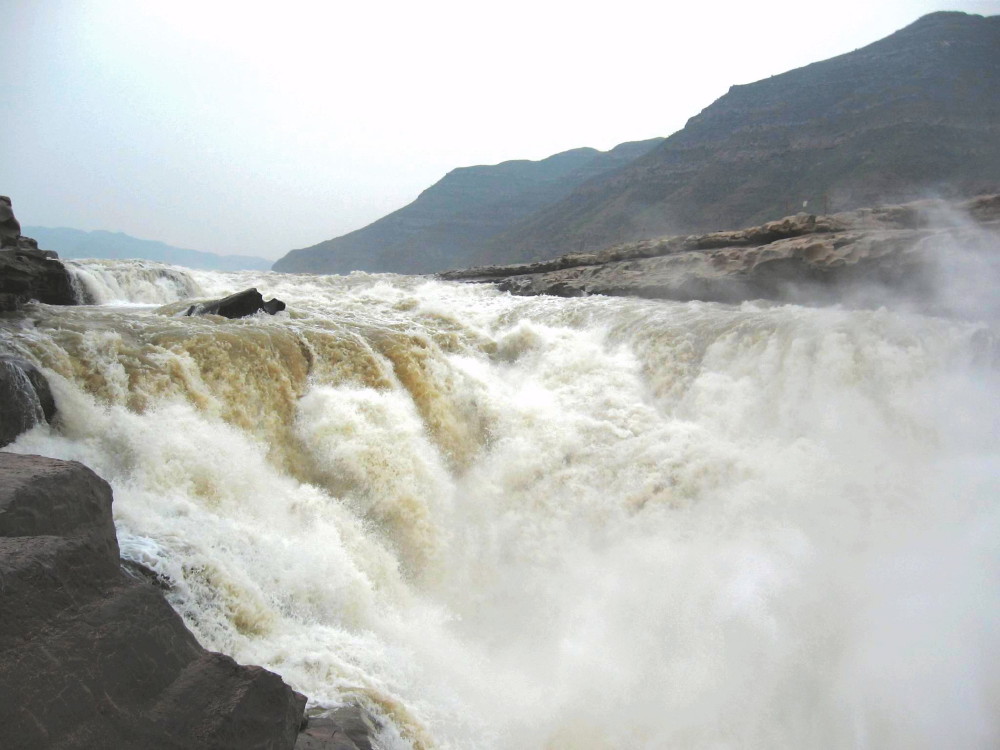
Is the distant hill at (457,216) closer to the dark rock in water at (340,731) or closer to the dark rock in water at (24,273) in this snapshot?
the dark rock in water at (24,273)

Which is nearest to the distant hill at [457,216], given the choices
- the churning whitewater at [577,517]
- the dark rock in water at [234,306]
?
the dark rock in water at [234,306]

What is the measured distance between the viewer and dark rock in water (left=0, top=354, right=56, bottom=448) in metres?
5.02

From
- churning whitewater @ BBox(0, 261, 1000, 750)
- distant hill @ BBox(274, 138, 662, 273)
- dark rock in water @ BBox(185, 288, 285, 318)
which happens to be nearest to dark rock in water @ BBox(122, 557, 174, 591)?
churning whitewater @ BBox(0, 261, 1000, 750)

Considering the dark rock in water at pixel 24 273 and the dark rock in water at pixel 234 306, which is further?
the dark rock in water at pixel 234 306

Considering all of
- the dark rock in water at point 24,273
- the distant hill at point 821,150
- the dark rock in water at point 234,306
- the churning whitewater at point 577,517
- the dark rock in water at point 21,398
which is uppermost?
the distant hill at point 821,150

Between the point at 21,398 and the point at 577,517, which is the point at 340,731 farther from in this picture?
the point at 577,517

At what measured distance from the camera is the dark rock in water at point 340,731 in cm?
313

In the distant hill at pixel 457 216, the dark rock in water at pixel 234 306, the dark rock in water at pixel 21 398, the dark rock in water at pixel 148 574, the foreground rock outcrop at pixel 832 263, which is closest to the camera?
the dark rock in water at pixel 148 574

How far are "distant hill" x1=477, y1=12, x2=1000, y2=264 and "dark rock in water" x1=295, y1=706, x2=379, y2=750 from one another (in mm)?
55078

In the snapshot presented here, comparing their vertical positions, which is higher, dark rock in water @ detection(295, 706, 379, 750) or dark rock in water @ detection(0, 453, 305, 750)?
dark rock in water @ detection(0, 453, 305, 750)

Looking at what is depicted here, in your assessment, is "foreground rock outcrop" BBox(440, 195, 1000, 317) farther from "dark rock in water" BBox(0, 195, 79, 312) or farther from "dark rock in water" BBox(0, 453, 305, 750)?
"dark rock in water" BBox(0, 195, 79, 312)

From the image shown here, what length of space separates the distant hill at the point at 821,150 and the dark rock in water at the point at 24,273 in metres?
55.3

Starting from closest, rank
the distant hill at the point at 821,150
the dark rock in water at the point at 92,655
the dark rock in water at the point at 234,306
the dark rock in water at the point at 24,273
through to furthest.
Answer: the dark rock in water at the point at 92,655 < the dark rock in water at the point at 24,273 < the dark rock in water at the point at 234,306 < the distant hill at the point at 821,150

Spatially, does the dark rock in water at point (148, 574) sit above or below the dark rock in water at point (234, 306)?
below
